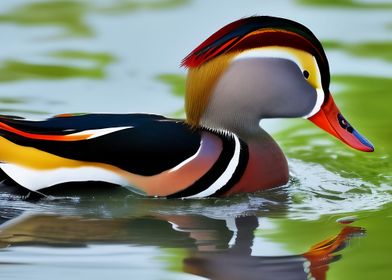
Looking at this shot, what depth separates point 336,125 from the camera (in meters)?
7.63

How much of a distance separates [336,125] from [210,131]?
0.85m

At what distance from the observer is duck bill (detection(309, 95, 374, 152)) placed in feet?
24.9

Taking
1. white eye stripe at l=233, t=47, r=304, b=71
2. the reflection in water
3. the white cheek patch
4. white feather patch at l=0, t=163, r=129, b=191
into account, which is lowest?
the reflection in water

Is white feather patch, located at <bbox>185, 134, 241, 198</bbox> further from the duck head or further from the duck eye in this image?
the duck eye

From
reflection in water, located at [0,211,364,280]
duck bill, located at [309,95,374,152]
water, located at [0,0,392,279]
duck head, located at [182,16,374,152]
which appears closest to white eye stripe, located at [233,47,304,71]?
duck head, located at [182,16,374,152]

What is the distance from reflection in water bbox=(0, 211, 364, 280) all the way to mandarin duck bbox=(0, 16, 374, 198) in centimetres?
24

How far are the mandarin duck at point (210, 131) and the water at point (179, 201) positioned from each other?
0.40 feet

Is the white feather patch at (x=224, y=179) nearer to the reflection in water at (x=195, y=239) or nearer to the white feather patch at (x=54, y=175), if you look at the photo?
the reflection in water at (x=195, y=239)

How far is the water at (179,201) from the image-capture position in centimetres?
601

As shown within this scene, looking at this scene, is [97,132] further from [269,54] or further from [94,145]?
[269,54]

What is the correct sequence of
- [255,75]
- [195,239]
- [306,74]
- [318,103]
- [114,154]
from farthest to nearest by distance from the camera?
[318,103] → [306,74] → [255,75] → [114,154] → [195,239]

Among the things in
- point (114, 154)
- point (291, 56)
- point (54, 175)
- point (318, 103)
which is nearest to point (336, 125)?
point (318, 103)

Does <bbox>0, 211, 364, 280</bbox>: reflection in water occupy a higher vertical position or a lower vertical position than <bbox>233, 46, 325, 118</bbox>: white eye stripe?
lower

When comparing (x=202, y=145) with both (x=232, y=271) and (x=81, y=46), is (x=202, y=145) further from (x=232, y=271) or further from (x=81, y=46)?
(x=81, y=46)
